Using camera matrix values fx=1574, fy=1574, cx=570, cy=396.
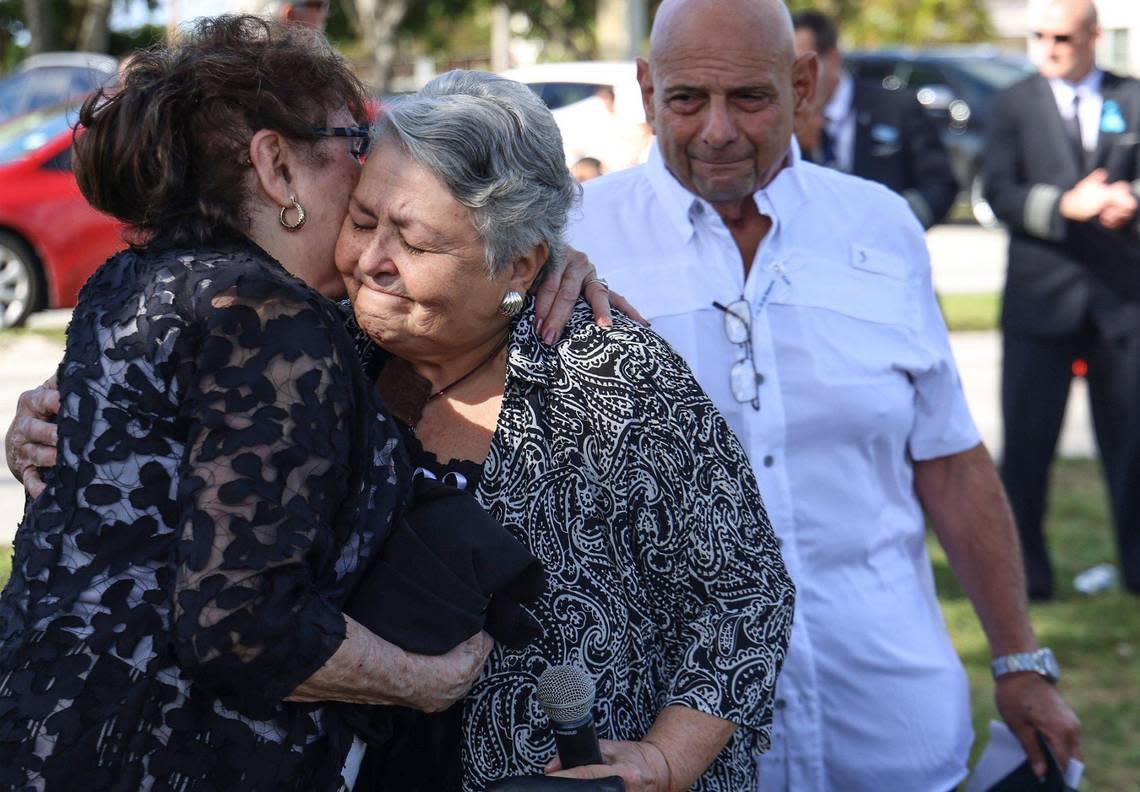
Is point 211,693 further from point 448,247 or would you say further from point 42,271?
point 42,271

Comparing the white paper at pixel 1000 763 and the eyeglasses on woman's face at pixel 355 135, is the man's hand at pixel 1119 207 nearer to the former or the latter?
the white paper at pixel 1000 763

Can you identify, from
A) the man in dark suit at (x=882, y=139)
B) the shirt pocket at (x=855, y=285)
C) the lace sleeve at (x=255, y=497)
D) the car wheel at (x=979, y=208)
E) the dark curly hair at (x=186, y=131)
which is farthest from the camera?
the car wheel at (x=979, y=208)

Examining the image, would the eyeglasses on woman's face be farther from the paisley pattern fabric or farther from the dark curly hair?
the paisley pattern fabric

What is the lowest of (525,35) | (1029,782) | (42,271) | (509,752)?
(525,35)

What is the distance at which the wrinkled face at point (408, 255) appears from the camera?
2508 mm

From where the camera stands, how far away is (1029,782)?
3236mm

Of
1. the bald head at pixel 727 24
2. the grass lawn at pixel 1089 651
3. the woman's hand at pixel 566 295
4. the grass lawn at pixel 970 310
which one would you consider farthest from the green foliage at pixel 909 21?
the woman's hand at pixel 566 295

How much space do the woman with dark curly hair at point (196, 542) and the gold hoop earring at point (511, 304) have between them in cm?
44

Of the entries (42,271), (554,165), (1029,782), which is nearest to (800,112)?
(554,165)

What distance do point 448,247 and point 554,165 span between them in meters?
0.24

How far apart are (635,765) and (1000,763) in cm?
120

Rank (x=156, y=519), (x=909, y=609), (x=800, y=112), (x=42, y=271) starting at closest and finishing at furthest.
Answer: (x=156, y=519)
(x=909, y=609)
(x=800, y=112)
(x=42, y=271)

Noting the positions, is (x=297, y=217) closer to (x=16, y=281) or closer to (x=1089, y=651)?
(x=1089, y=651)

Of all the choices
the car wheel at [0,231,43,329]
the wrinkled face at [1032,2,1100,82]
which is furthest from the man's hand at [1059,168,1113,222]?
the car wheel at [0,231,43,329]
